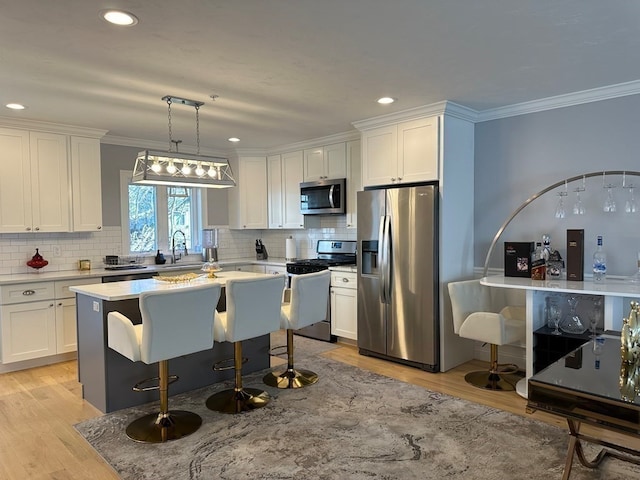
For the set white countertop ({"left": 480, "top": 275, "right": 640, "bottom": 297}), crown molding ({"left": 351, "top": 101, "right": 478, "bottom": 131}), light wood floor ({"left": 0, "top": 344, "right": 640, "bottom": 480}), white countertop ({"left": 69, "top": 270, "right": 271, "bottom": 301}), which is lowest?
light wood floor ({"left": 0, "top": 344, "right": 640, "bottom": 480})

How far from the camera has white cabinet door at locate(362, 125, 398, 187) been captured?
4.59 metres

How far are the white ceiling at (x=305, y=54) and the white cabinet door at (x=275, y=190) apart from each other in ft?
6.45

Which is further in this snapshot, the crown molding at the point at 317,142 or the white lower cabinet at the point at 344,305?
the crown molding at the point at 317,142

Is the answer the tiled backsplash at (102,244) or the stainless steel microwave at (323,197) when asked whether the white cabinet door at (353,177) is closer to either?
the stainless steel microwave at (323,197)

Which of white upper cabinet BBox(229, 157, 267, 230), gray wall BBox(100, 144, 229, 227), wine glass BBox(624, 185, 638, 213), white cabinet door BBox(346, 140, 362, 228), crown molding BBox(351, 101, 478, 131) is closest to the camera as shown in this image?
wine glass BBox(624, 185, 638, 213)

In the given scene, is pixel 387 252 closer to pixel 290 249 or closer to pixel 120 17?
pixel 290 249

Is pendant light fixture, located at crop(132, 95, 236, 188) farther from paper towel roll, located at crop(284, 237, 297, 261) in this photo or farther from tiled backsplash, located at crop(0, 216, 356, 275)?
paper towel roll, located at crop(284, 237, 297, 261)

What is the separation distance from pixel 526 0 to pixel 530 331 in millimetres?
2474

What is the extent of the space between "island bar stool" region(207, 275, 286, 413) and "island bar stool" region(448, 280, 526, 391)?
1611 millimetres

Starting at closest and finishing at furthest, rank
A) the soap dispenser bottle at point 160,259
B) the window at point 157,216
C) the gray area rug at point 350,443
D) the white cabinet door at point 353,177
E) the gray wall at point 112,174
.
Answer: the gray area rug at point 350,443 → the white cabinet door at point 353,177 → the gray wall at point 112,174 → the window at point 157,216 → the soap dispenser bottle at point 160,259

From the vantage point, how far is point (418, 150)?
4.38 metres

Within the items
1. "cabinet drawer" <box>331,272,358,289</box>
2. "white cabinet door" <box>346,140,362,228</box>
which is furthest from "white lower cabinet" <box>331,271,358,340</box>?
"white cabinet door" <box>346,140,362,228</box>

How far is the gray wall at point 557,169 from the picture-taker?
3744mm

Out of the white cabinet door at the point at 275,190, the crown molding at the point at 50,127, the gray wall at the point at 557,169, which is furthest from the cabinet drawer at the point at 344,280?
the crown molding at the point at 50,127
